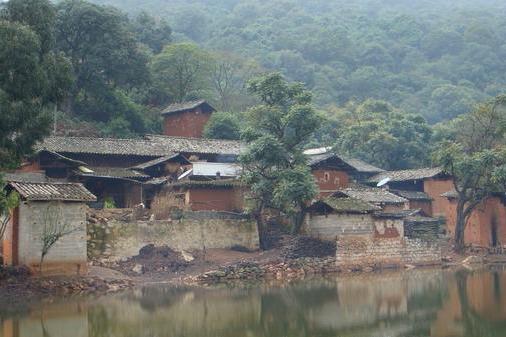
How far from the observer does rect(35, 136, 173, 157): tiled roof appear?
47750 millimetres

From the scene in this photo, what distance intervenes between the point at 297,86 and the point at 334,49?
71.9 meters

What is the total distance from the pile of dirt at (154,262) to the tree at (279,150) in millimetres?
6742

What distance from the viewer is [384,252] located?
149 feet

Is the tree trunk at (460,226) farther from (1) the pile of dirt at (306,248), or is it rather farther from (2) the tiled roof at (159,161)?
(2) the tiled roof at (159,161)

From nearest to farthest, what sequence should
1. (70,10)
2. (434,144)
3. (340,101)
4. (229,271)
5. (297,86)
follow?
(229,271) → (297,86) → (70,10) → (434,144) → (340,101)

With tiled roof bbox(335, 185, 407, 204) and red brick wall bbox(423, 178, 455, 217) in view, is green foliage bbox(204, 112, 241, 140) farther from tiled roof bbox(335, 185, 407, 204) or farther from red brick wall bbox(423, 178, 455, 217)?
red brick wall bbox(423, 178, 455, 217)

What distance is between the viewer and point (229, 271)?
39000 mm

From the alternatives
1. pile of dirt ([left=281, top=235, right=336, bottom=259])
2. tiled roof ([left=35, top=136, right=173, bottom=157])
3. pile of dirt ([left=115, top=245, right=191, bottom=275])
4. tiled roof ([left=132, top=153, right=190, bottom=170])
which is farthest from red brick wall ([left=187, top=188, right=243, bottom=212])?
tiled roof ([left=35, top=136, right=173, bottom=157])

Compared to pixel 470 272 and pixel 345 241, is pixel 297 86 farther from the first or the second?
pixel 470 272

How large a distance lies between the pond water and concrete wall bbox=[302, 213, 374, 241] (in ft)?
33.1

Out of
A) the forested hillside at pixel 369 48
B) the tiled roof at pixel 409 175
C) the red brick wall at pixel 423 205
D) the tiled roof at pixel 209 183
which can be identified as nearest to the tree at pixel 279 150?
the tiled roof at pixel 209 183

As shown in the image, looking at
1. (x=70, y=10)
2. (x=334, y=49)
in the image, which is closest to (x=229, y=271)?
(x=70, y=10)

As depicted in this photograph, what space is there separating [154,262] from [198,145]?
16293 mm

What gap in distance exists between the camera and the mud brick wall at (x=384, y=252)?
4400 centimetres
